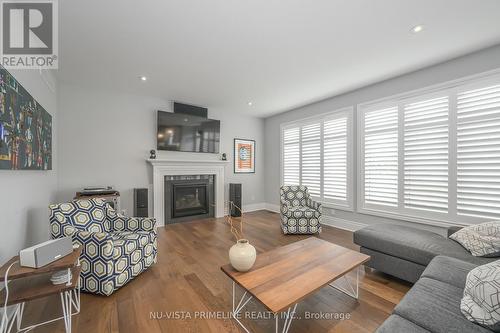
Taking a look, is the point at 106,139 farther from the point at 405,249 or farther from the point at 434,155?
the point at 434,155

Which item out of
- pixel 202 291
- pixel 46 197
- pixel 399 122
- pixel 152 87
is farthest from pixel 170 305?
pixel 399 122

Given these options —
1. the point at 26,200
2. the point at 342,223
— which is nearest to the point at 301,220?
the point at 342,223

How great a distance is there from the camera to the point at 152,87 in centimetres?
374

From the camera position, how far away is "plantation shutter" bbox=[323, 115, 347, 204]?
406cm

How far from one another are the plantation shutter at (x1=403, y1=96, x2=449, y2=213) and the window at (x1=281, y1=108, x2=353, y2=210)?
0.94m

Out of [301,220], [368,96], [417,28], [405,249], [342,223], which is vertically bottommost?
[342,223]

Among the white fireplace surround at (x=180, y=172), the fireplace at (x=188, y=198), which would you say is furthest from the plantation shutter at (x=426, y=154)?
the fireplace at (x=188, y=198)

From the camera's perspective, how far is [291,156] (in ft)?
17.2

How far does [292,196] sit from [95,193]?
3603mm

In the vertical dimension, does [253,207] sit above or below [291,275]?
below

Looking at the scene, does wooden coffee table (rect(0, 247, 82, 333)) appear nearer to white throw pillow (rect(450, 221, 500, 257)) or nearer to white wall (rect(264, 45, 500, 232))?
white throw pillow (rect(450, 221, 500, 257))

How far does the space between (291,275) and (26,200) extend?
2648mm

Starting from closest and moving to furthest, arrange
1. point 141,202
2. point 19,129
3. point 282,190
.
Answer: point 19,129 < point 141,202 < point 282,190

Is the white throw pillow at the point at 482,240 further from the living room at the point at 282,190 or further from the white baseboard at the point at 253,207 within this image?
the white baseboard at the point at 253,207
